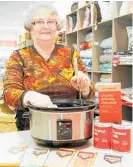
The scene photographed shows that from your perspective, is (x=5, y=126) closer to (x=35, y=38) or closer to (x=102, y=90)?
(x=35, y=38)

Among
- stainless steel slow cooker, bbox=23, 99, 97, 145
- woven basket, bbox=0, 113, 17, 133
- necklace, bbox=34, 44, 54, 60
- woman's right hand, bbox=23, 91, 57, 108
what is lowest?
woven basket, bbox=0, 113, 17, 133

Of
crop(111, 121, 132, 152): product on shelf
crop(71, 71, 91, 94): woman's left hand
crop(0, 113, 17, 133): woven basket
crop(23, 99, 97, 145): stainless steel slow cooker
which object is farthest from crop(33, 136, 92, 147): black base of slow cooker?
crop(0, 113, 17, 133): woven basket

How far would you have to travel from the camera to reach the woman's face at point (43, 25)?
1500 millimetres

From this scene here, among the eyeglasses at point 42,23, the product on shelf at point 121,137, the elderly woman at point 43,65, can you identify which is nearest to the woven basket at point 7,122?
the elderly woman at point 43,65

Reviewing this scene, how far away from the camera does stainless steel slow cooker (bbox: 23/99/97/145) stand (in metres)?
1.07

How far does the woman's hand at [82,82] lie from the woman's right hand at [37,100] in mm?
179

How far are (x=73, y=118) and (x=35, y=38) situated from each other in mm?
658

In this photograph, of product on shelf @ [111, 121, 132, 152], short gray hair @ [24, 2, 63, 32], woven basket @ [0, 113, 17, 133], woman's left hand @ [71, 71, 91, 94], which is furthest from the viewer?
woven basket @ [0, 113, 17, 133]

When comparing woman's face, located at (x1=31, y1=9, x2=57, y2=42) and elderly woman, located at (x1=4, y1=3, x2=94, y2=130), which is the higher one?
woman's face, located at (x1=31, y1=9, x2=57, y2=42)

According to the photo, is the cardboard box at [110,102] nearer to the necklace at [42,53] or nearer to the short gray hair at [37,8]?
the necklace at [42,53]

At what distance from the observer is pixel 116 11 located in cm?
299

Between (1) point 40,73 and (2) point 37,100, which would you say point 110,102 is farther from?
(1) point 40,73

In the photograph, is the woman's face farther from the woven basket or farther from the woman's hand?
the woven basket

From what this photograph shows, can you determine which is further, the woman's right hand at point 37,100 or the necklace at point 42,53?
the necklace at point 42,53
